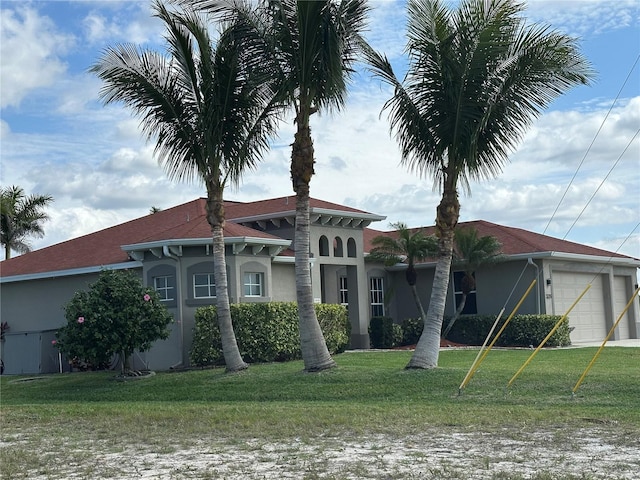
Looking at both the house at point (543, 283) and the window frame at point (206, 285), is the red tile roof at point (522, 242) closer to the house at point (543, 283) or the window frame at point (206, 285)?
the house at point (543, 283)

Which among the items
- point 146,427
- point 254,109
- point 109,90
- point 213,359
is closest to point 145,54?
point 109,90

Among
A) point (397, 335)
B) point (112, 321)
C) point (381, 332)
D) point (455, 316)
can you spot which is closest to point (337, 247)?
point (381, 332)

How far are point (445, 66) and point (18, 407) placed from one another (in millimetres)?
10831

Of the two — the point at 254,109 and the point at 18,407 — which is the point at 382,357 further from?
the point at 18,407

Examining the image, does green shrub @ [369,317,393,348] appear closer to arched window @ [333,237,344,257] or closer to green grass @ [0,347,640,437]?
arched window @ [333,237,344,257]

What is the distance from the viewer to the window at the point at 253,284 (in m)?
25.0

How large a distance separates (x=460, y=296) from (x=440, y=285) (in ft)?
48.3

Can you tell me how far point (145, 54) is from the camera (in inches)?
782

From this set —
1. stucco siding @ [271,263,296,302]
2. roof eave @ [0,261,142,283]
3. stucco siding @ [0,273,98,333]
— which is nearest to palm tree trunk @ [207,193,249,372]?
roof eave @ [0,261,142,283]

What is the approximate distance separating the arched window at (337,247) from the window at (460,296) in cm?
530

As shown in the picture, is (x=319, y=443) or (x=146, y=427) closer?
(x=319, y=443)

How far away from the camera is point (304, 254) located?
61.5ft

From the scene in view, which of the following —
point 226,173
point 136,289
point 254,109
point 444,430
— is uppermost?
point 254,109

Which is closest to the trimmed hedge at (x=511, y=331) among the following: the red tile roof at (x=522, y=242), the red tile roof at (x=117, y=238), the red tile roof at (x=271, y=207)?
the red tile roof at (x=522, y=242)
